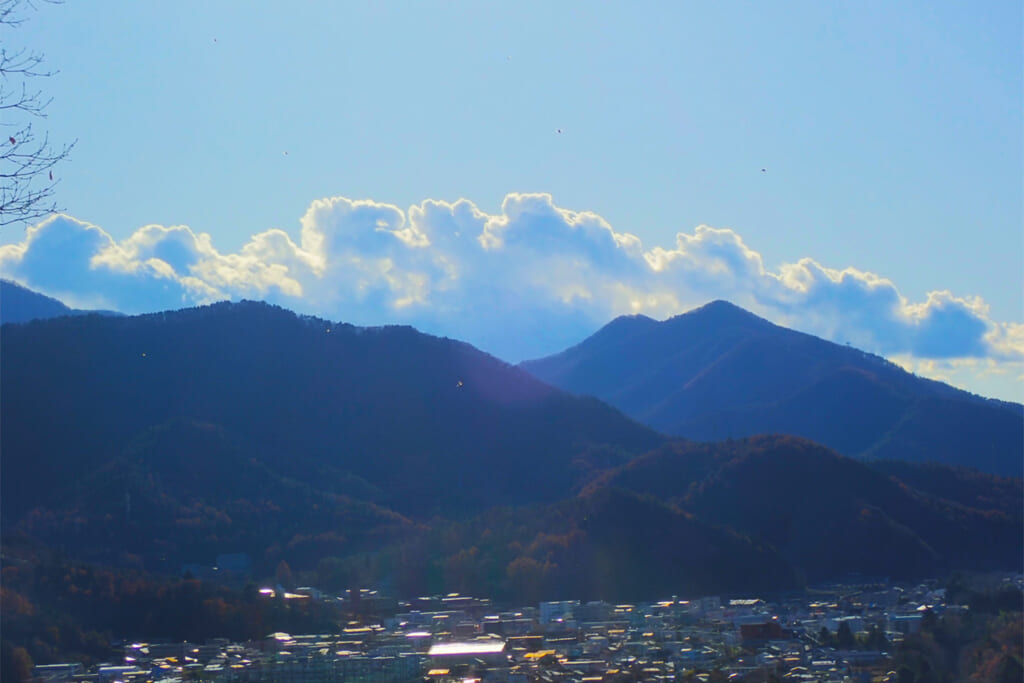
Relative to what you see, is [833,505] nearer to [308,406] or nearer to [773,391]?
[308,406]

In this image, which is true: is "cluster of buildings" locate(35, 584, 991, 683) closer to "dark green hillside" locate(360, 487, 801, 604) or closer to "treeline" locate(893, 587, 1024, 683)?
"treeline" locate(893, 587, 1024, 683)

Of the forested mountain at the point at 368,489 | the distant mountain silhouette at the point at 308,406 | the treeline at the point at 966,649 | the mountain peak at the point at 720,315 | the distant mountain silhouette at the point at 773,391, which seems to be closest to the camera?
the treeline at the point at 966,649

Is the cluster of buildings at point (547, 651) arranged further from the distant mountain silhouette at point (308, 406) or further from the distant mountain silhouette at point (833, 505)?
the distant mountain silhouette at point (308, 406)

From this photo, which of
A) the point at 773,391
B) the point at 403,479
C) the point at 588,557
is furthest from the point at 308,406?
the point at 773,391

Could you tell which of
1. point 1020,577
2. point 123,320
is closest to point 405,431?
point 123,320

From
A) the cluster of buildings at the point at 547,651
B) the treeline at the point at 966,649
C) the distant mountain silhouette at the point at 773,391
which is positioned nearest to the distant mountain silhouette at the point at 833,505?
the cluster of buildings at the point at 547,651
